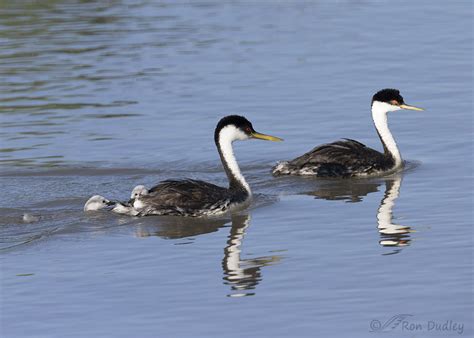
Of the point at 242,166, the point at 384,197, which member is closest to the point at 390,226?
the point at 384,197

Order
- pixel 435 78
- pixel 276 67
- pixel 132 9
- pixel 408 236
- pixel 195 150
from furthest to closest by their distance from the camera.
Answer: pixel 132 9 < pixel 276 67 < pixel 435 78 < pixel 195 150 < pixel 408 236

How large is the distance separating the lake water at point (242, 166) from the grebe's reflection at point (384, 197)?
0.04 m

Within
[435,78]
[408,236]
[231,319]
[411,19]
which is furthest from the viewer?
[411,19]

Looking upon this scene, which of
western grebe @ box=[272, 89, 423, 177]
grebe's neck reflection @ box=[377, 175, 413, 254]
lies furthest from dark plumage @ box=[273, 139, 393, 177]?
grebe's neck reflection @ box=[377, 175, 413, 254]

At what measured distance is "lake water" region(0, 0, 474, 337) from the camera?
12156mm

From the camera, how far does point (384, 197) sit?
1711 cm

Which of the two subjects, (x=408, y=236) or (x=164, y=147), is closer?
(x=408, y=236)

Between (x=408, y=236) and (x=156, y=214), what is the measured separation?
3.26m

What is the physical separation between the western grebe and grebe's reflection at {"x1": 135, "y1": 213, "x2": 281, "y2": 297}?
2.06m

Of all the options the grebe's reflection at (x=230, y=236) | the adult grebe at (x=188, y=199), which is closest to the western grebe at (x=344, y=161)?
the adult grebe at (x=188, y=199)

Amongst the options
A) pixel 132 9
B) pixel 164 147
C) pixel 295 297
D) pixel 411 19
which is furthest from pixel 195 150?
pixel 132 9

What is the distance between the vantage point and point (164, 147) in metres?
19.7

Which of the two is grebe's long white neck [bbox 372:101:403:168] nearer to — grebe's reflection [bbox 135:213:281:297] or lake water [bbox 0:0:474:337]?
lake water [bbox 0:0:474:337]

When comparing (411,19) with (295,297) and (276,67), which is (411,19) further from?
(295,297)
